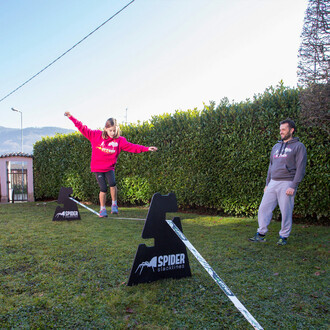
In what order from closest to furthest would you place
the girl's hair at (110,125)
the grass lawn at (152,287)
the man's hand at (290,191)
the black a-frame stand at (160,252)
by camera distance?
the grass lawn at (152,287) → the black a-frame stand at (160,252) → the man's hand at (290,191) → the girl's hair at (110,125)

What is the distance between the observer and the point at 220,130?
712 cm

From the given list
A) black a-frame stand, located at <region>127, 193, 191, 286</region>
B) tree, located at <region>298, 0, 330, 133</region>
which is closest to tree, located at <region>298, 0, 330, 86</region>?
tree, located at <region>298, 0, 330, 133</region>

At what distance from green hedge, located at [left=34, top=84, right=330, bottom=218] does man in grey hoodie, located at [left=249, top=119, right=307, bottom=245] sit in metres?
1.64

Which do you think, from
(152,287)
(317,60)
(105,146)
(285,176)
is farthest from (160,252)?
(317,60)

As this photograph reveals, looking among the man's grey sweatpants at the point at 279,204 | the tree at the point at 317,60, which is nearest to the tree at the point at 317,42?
the tree at the point at 317,60

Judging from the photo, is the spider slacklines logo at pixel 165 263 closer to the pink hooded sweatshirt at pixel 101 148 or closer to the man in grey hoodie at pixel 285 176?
the man in grey hoodie at pixel 285 176

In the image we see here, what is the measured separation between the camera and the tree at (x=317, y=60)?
4508mm

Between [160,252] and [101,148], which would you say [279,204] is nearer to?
[160,252]

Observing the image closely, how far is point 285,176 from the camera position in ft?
13.8

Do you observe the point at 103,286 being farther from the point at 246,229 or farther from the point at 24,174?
the point at 24,174

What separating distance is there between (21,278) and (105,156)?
2824 millimetres

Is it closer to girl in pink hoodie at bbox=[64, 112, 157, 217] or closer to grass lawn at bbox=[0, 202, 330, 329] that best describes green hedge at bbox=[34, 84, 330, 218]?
grass lawn at bbox=[0, 202, 330, 329]

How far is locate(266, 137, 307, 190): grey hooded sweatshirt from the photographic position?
13.2ft

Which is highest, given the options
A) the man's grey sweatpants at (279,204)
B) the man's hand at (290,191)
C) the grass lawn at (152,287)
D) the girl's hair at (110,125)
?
the girl's hair at (110,125)
